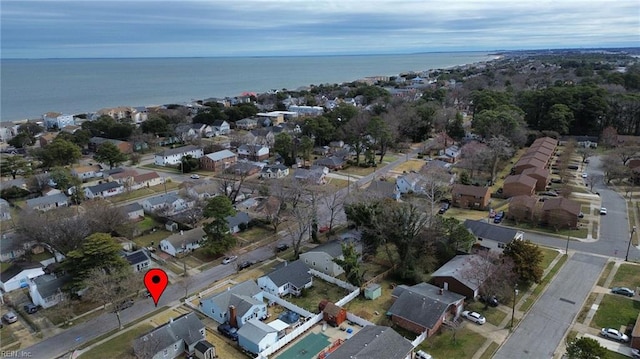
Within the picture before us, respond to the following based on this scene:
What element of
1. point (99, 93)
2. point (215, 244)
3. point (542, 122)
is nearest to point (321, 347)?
point (215, 244)

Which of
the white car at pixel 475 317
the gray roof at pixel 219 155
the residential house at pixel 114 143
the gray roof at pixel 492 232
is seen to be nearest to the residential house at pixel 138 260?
the white car at pixel 475 317

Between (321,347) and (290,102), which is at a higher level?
(290,102)

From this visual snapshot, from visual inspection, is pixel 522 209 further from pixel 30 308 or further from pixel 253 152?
pixel 30 308

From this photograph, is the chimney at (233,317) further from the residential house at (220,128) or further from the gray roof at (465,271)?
the residential house at (220,128)

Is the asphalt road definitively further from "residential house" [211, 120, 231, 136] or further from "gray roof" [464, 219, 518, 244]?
"residential house" [211, 120, 231, 136]

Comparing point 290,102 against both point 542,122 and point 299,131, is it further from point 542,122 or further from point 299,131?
point 542,122

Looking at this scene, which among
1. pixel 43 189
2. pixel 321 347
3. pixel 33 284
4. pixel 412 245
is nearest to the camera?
pixel 321 347

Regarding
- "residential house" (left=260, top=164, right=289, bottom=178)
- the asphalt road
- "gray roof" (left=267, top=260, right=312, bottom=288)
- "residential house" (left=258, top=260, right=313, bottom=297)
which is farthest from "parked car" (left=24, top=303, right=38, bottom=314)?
"residential house" (left=260, top=164, right=289, bottom=178)
